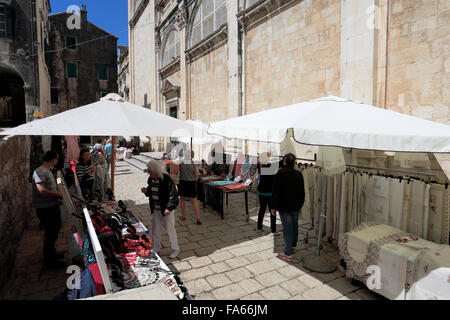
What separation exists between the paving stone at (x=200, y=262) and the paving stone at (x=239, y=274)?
487mm

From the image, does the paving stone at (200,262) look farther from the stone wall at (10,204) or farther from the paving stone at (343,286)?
the stone wall at (10,204)

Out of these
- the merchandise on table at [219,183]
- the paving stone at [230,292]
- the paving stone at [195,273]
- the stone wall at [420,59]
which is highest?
the stone wall at [420,59]

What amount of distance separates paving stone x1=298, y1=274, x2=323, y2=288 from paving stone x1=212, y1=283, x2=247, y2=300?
95 centimetres

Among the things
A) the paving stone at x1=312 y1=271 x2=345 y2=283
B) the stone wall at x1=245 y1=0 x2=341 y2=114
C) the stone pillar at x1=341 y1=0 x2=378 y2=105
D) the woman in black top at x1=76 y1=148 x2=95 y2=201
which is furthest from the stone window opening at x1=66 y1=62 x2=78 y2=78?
Answer: the paving stone at x1=312 y1=271 x2=345 y2=283

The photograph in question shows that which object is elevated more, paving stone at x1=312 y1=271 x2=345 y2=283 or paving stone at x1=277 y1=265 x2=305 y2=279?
paving stone at x1=277 y1=265 x2=305 y2=279

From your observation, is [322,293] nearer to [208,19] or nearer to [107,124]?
[107,124]

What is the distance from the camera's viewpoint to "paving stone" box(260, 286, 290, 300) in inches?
141

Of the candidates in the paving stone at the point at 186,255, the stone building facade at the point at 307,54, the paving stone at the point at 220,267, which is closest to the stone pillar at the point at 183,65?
the stone building facade at the point at 307,54

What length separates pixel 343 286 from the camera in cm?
386

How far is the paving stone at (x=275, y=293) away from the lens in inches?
141

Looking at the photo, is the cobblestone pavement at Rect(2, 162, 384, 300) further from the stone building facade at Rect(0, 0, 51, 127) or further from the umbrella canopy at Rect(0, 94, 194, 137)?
the stone building facade at Rect(0, 0, 51, 127)

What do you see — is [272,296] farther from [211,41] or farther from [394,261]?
[211,41]

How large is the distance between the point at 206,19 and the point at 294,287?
12663 millimetres
